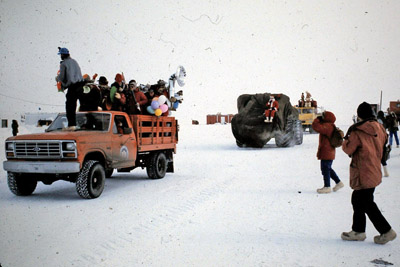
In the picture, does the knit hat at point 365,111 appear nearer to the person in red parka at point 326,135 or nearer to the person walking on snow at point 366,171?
the person walking on snow at point 366,171

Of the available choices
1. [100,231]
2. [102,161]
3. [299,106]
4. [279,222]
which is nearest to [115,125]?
[102,161]

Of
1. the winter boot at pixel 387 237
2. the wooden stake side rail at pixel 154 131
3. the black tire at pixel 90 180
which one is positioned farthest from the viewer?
the wooden stake side rail at pixel 154 131

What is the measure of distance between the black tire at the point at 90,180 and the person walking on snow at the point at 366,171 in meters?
4.73

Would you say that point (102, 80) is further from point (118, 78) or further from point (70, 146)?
point (70, 146)

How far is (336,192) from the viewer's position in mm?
7754

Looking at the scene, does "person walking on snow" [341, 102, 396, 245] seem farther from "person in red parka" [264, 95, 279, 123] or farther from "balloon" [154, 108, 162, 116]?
"person in red parka" [264, 95, 279, 123]

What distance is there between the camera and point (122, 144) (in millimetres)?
8250

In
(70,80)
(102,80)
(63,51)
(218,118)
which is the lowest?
(218,118)

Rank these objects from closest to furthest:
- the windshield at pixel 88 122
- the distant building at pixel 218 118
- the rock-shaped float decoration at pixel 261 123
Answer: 1. the windshield at pixel 88 122
2. the rock-shaped float decoration at pixel 261 123
3. the distant building at pixel 218 118

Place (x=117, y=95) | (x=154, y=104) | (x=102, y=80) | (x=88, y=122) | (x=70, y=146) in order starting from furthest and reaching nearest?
(x=154, y=104) → (x=102, y=80) → (x=117, y=95) → (x=88, y=122) → (x=70, y=146)

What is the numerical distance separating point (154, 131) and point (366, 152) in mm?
6219

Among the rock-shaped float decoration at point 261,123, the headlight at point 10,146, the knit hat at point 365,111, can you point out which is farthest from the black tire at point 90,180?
the rock-shaped float decoration at point 261,123

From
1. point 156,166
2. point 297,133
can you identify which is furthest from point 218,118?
point 156,166

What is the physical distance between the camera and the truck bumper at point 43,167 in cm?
673
